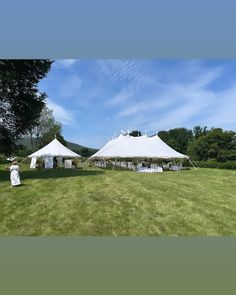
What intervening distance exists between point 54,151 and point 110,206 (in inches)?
89.7

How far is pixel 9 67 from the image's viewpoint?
12.0 meters

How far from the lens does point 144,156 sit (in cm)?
1742

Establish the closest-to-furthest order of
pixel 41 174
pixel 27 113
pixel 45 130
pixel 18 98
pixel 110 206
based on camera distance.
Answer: pixel 110 206
pixel 41 174
pixel 45 130
pixel 27 113
pixel 18 98

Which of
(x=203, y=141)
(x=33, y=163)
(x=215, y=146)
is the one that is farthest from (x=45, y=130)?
(x=215, y=146)

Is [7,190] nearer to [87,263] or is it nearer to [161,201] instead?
[161,201]

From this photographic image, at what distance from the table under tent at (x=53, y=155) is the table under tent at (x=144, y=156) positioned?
3.35 meters

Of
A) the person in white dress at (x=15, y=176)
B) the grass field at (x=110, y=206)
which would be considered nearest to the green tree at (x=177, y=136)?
A: the grass field at (x=110, y=206)

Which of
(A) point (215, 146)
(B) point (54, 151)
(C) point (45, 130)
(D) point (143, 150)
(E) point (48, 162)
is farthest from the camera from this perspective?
(D) point (143, 150)

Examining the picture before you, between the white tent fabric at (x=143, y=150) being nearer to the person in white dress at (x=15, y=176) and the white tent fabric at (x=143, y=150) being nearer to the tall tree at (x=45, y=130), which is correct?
the tall tree at (x=45, y=130)

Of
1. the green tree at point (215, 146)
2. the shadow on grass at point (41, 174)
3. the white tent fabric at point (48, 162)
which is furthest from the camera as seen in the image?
the green tree at point (215, 146)

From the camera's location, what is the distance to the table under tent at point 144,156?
16.3 metres

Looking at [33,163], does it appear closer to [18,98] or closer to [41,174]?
[41,174]

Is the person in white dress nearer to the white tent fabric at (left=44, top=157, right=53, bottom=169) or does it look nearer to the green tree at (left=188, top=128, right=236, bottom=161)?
the white tent fabric at (left=44, top=157, right=53, bottom=169)

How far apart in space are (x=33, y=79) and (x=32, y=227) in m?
4.68
